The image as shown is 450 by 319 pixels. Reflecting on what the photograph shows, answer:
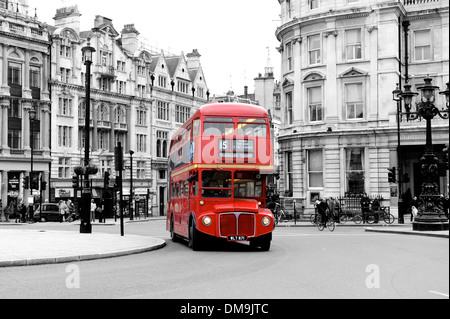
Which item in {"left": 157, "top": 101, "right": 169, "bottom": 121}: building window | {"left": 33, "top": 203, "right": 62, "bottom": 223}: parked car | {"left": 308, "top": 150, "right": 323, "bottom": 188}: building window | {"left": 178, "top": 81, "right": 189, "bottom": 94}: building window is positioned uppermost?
{"left": 178, "top": 81, "right": 189, "bottom": 94}: building window

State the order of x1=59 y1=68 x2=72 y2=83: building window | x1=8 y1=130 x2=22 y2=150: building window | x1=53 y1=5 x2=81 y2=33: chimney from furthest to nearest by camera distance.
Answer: x1=53 y1=5 x2=81 y2=33: chimney, x1=59 y1=68 x2=72 y2=83: building window, x1=8 y1=130 x2=22 y2=150: building window

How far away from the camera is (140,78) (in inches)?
2822

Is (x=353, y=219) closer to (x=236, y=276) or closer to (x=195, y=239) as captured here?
(x=195, y=239)

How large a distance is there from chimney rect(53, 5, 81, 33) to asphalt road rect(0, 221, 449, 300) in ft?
175

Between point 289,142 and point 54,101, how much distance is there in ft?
83.8

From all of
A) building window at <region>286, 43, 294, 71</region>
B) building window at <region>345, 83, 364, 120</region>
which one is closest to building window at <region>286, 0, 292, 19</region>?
building window at <region>286, 43, 294, 71</region>

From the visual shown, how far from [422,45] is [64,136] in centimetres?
3377

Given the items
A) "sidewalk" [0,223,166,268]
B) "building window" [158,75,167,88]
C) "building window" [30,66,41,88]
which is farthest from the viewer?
"building window" [158,75,167,88]

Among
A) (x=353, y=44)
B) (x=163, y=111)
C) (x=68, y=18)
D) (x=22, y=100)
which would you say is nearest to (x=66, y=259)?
(x=353, y=44)

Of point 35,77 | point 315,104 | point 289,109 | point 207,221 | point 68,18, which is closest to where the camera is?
point 207,221

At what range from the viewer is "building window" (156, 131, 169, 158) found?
7375 cm

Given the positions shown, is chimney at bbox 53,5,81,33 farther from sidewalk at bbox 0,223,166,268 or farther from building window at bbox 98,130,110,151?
sidewalk at bbox 0,223,166,268

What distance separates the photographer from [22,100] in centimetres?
5734

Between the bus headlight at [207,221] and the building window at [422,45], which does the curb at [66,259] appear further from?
the building window at [422,45]
